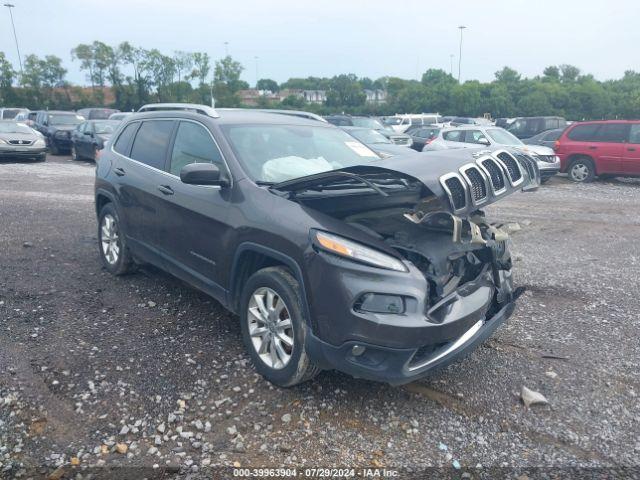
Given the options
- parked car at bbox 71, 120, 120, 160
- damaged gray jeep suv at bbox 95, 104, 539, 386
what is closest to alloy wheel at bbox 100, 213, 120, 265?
damaged gray jeep suv at bbox 95, 104, 539, 386

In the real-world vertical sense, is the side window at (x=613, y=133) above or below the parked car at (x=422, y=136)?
above

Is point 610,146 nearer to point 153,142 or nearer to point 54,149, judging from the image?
point 153,142

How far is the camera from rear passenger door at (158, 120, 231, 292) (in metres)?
4.07

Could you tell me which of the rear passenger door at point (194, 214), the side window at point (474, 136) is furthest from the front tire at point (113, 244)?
the side window at point (474, 136)

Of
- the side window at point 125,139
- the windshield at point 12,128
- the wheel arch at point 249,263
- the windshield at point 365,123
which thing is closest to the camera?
the wheel arch at point 249,263

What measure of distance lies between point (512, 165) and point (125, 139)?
3918 millimetres

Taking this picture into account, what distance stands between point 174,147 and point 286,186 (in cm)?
162

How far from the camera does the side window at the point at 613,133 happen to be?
537 inches

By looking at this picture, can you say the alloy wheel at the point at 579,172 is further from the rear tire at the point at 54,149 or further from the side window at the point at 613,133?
the rear tire at the point at 54,149

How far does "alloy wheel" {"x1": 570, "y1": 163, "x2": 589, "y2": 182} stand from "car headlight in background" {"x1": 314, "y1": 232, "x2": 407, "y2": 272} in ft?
42.7

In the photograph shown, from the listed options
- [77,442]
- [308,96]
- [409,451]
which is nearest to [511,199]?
[409,451]

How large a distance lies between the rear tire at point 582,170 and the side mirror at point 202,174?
13012mm

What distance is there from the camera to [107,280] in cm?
572

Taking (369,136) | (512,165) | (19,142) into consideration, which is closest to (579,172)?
(369,136)
